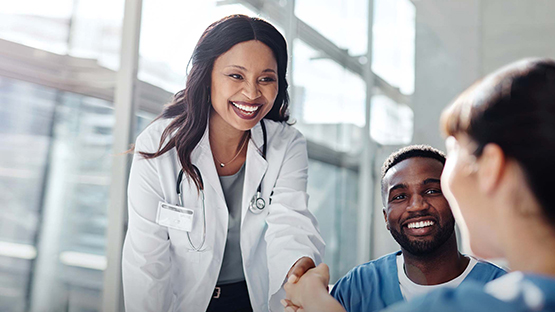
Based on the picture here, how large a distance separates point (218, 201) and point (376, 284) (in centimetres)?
52

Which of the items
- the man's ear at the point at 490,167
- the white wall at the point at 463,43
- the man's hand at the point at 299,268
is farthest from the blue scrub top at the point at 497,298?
the white wall at the point at 463,43

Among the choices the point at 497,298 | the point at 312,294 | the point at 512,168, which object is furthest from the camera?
the point at 312,294

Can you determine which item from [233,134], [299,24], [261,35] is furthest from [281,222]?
[299,24]

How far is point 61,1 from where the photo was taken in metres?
1.62

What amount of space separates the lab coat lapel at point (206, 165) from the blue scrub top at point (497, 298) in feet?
3.24

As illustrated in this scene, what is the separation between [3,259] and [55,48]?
0.69 metres

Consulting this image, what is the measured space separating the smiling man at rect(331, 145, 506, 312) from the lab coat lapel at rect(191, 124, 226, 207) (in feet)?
1.50

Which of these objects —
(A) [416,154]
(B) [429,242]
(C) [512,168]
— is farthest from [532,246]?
(A) [416,154]

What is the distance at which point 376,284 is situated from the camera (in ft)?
4.24

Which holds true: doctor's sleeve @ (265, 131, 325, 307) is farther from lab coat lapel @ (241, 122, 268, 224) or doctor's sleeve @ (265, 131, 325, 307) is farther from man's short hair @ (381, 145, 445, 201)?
man's short hair @ (381, 145, 445, 201)

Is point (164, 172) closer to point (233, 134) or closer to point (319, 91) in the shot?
point (233, 134)

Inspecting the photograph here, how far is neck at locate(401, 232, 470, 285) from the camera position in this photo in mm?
1283

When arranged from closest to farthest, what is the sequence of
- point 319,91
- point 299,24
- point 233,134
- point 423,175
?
point 423,175
point 233,134
point 299,24
point 319,91

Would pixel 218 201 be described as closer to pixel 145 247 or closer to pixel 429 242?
pixel 145 247
